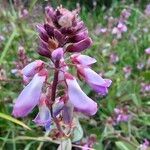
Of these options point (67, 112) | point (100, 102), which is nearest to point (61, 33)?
point (67, 112)

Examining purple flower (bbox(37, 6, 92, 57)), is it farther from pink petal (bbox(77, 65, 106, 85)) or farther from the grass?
the grass

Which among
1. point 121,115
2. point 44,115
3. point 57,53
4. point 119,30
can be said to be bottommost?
point 119,30

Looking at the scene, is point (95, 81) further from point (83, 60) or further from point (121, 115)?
point (121, 115)

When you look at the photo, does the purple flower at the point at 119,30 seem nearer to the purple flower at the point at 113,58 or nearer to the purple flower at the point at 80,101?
the purple flower at the point at 113,58

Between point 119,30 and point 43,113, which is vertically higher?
point 43,113

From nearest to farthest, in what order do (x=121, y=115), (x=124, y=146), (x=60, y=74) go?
(x=60, y=74) → (x=124, y=146) → (x=121, y=115)

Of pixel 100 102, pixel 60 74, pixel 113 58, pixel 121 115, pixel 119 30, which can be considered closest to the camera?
pixel 60 74

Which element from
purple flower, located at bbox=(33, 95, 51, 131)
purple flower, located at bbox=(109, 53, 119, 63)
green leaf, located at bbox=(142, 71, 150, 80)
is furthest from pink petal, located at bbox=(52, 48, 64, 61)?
purple flower, located at bbox=(109, 53, 119, 63)

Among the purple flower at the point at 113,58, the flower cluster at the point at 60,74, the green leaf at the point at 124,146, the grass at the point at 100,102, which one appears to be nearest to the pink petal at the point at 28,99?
the flower cluster at the point at 60,74
